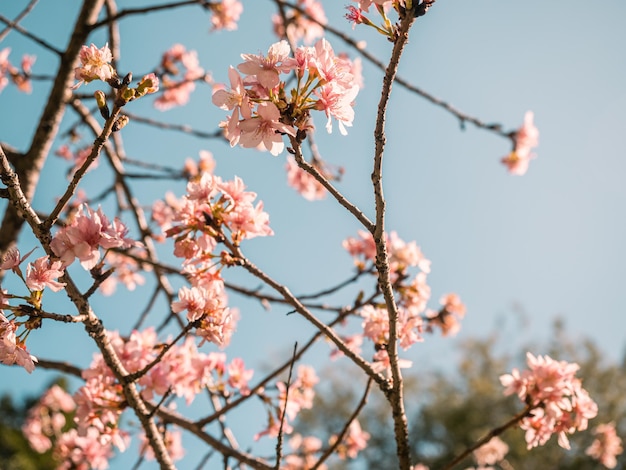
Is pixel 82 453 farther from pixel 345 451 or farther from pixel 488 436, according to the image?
pixel 488 436

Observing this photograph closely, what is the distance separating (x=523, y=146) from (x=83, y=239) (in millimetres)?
2203

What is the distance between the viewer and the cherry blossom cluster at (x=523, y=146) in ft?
8.44

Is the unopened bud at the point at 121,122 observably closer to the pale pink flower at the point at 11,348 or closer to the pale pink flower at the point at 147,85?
the pale pink flower at the point at 147,85

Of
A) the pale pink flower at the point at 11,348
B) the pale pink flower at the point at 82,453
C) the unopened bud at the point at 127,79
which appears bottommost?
the pale pink flower at the point at 11,348

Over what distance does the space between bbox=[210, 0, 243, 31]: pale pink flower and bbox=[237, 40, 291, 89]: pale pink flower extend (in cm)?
187

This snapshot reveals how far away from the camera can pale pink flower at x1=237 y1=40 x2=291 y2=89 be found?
0.87 metres

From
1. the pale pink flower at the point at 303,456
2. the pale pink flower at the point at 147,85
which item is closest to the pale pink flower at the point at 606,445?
the pale pink flower at the point at 303,456

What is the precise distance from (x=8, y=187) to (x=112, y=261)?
7.07 ft

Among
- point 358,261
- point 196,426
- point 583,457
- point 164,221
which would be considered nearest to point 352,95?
point 358,261

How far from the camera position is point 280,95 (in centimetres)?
91

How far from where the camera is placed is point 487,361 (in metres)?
12.4

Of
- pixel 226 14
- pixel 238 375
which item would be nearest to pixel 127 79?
pixel 238 375

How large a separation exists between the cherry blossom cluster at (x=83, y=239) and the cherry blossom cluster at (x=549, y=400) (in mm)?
1051

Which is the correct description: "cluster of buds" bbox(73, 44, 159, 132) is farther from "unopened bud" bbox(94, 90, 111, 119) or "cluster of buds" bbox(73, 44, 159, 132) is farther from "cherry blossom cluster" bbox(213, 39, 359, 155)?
"cherry blossom cluster" bbox(213, 39, 359, 155)
